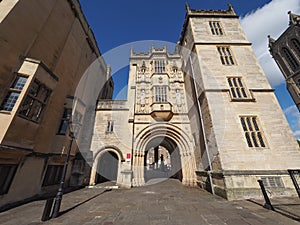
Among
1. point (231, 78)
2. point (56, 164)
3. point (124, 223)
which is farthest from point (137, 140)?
point (231, 78)

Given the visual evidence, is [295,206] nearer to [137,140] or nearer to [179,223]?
[179,223]

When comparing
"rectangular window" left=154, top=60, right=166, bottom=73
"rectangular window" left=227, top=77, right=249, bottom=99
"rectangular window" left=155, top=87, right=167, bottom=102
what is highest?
"rectangular window" left=154, top=60, right=166, bottom=73

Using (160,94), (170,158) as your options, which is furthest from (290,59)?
(170,158)

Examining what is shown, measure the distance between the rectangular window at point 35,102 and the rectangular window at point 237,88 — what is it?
44.6 ft

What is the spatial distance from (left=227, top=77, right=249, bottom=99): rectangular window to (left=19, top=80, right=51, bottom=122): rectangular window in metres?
13.6

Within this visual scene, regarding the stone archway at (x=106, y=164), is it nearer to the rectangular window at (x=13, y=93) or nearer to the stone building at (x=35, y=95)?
the stone building at (x=35, y=95)

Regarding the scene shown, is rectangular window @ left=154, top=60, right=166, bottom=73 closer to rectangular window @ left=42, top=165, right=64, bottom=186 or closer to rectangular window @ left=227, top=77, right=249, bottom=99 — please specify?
rectangular window @ left=227, top=77, right=249, bottom=99

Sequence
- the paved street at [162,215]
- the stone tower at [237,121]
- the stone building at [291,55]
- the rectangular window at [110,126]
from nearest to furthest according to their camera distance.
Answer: the paved street at [162,215] → the stone tower at [237,121] → the rectangular window at [110,126] → the stone building at [291,55]

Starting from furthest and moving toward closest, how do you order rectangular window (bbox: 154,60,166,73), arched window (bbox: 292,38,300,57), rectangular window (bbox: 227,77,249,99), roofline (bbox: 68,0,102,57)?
arched window (bbox: 292,38,300,57)
rectangular window (bbox: 154,60,166,73)
roofline (bbox: 68,0,102,57)
rectangular window (bbox: 227,77,249,99)

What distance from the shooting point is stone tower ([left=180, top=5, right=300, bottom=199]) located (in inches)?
297

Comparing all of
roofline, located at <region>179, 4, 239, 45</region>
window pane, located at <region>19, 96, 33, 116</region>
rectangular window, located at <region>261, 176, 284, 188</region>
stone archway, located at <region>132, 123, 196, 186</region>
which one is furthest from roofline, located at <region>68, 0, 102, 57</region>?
rectangular window, located at <region>261, 176, 284, 188</region>

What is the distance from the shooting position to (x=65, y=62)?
34.8 ft

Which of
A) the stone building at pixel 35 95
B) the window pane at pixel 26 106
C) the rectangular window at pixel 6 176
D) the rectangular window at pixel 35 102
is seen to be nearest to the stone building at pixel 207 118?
the stone building at pixel 35 95

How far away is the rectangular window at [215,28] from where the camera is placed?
13145mm
